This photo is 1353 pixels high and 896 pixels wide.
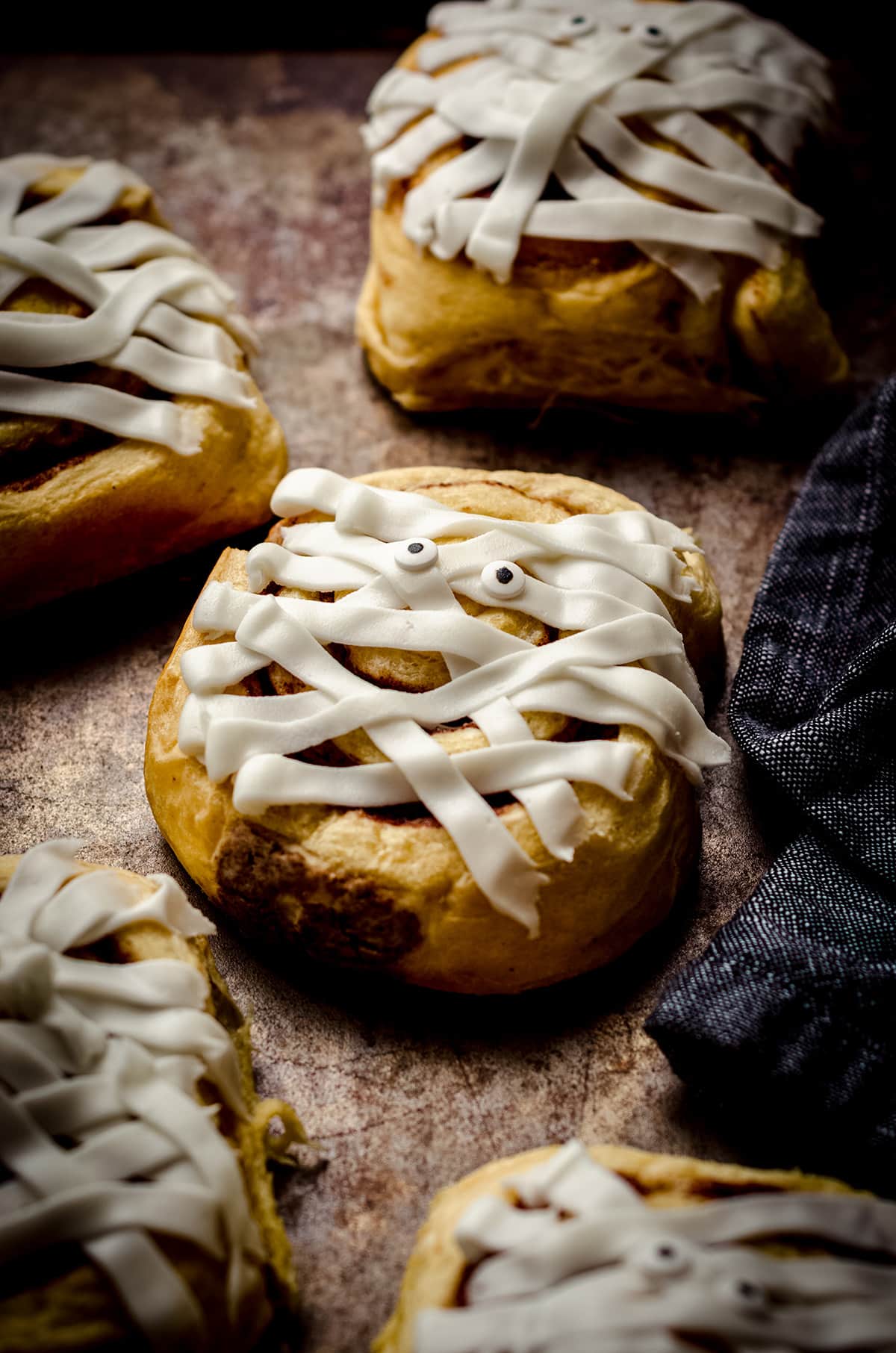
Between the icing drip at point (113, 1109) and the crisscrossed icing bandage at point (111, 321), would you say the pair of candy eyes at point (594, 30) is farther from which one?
the icing drip at point (113, 1109)

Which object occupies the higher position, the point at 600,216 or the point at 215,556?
the point at 600,216

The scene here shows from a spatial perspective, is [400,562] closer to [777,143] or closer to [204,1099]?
[204,1099]

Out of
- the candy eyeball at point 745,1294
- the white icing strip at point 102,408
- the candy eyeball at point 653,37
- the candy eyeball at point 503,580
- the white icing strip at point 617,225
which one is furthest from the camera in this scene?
the candy eyeball at point 653,37

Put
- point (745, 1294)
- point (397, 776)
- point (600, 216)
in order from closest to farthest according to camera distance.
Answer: point (745, 1294) → point (397, 776) → point (600, 216)

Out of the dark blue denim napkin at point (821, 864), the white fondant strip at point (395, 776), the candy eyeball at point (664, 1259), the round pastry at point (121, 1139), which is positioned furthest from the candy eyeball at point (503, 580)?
the candy eyeball at point (664, 1259)

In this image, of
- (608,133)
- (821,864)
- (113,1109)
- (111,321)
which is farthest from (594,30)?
(113,1109)

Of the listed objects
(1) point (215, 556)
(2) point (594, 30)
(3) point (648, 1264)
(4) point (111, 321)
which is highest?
(2) point (594, 30)

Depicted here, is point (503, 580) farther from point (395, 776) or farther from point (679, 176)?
point (679, 176)

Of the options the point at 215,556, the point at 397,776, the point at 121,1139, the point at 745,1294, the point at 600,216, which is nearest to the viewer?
the point at 745,1294
